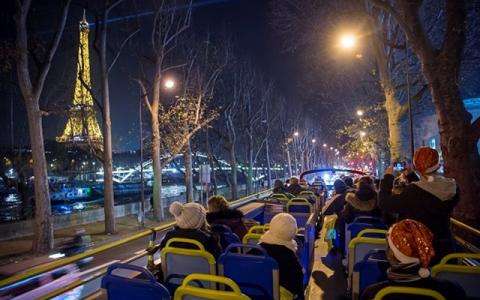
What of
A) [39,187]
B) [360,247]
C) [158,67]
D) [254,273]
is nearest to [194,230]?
[254,273]

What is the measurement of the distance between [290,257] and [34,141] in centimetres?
1210

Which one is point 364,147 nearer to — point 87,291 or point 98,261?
point 98,261

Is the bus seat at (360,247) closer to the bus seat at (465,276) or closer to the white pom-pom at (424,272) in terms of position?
the bus seat at (465,276)

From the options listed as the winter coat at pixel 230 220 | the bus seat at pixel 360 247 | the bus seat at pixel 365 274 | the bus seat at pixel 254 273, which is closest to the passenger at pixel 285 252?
the bus seat at pixel 254 273

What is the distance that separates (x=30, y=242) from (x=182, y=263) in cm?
1463

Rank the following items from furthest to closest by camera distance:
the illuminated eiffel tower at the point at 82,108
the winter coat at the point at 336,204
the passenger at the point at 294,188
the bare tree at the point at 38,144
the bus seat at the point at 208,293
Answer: the illuminated eiffel tower at the point at 82,108 → the bare tree at the point at 38,144 → the passenger at the point at 294,188 → the winter coat at the point at 336,204 → the bus seat at the point at 208,293

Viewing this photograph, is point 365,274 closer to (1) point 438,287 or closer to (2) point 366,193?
(1) point 438,287

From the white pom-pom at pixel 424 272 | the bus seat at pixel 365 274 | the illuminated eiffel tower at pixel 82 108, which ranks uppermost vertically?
the illuminated eiffel tower at pixel 82 108

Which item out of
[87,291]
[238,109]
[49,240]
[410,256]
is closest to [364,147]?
[238,109]

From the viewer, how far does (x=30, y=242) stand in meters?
16.2

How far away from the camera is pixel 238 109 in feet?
128

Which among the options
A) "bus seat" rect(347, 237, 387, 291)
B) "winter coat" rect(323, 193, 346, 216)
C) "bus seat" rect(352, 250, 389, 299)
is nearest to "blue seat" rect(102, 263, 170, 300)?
"bus seat" rect(352, 250, 389, 299)

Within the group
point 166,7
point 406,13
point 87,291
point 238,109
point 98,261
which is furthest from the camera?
point 238,109

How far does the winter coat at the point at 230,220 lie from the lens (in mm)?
6188
